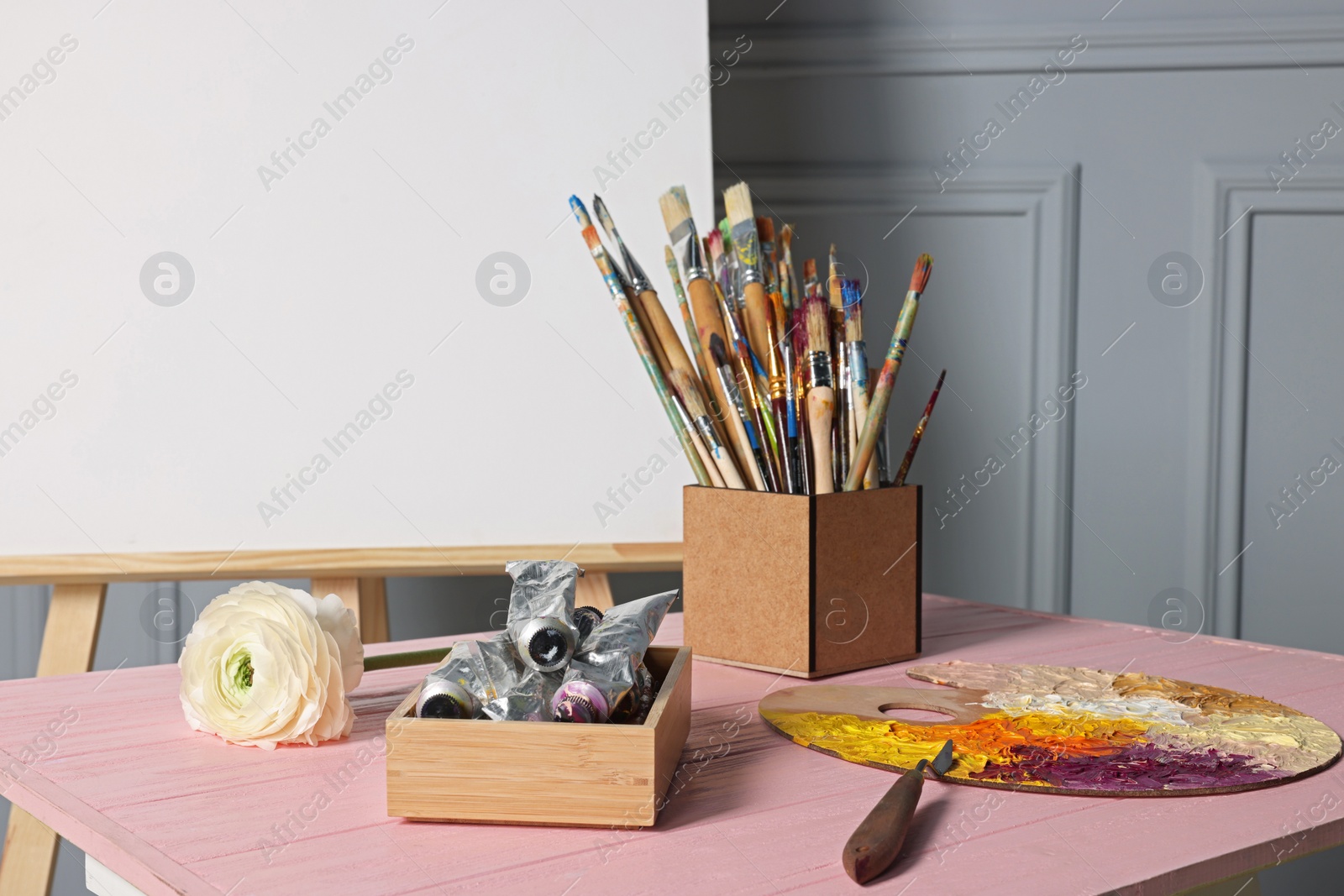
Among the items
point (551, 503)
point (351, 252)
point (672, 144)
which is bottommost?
point (551, 503)

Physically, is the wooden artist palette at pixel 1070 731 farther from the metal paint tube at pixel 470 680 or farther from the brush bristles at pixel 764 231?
the brush bristles at pixel 764 231

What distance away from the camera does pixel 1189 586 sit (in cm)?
134

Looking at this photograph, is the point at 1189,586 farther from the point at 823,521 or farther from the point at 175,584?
A: the point at 175,584

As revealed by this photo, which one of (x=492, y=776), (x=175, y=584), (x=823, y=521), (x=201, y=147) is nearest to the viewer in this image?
(x=492, y=776)

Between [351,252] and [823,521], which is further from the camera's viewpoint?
[351,252]

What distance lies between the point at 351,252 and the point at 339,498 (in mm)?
227

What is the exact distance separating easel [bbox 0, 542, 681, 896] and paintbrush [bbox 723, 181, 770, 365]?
33cm

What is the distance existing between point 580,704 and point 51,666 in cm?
72

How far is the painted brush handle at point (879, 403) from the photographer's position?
0.72 m

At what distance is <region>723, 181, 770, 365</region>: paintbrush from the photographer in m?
0.76

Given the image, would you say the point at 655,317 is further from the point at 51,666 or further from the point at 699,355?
the point at 51,666

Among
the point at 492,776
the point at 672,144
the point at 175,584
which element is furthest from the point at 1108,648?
the point at 175,584

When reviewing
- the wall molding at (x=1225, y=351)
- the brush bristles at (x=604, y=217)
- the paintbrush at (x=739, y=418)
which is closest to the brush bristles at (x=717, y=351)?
the paintbrush at (x=739, y=418)

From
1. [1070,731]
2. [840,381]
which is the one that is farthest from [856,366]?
[1070,731]
